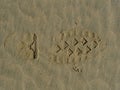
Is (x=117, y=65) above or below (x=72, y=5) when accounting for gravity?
below

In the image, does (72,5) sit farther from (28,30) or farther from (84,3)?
(28,30)

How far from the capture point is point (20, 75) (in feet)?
5.06

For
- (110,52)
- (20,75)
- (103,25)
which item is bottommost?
(20,75)

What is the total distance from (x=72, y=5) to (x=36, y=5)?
15 cm

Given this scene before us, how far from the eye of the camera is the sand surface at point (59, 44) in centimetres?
154

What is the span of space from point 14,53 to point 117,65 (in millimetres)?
423

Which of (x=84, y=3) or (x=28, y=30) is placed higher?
(x=84, y=3)

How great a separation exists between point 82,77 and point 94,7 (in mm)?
289

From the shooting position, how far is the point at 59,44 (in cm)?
157

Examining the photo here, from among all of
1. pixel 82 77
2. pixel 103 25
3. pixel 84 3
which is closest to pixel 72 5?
pixel 84 3

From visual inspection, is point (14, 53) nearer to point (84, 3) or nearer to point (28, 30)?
point (28, 30)

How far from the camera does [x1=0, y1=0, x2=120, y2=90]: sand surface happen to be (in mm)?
1542

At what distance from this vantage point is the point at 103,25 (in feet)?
5.20

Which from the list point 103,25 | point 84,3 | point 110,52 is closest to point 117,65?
point 110,52
